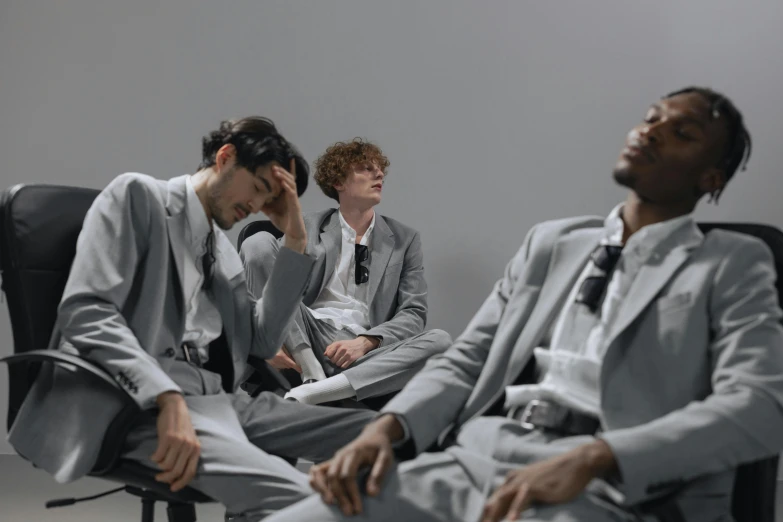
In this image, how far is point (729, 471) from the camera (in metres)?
1.60

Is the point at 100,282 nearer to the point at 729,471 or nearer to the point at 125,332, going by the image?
the point at 125,332

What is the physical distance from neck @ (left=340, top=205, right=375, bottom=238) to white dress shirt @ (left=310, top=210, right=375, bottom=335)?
7 cm

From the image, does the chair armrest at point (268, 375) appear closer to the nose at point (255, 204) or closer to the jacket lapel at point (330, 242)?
the nose at point (255, 204)

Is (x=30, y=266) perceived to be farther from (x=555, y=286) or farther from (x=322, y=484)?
(x=555, y=286)

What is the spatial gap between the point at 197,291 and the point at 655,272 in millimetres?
1312

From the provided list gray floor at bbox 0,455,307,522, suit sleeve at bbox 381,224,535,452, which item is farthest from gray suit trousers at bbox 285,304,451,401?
suit sleeve at bbox 381,224,535,452

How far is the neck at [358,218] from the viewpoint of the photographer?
3.97 metres

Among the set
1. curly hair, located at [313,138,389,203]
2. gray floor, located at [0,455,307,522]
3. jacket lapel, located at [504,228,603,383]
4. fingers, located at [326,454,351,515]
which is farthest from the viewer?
curly hair, located at [313,138,389,203]

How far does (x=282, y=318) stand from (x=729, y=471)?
143 centimetres

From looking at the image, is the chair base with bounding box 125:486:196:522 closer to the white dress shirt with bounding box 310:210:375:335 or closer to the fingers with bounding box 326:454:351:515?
the fingers with bounding box 326:454:351:515

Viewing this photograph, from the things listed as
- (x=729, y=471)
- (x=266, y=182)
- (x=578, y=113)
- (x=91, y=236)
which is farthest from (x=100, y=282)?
(x=578, y=113)

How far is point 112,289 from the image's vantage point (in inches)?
86.7

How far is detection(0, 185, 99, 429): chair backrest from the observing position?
7.54 feet

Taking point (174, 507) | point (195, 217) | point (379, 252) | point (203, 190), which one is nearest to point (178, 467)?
point (174, 507)
